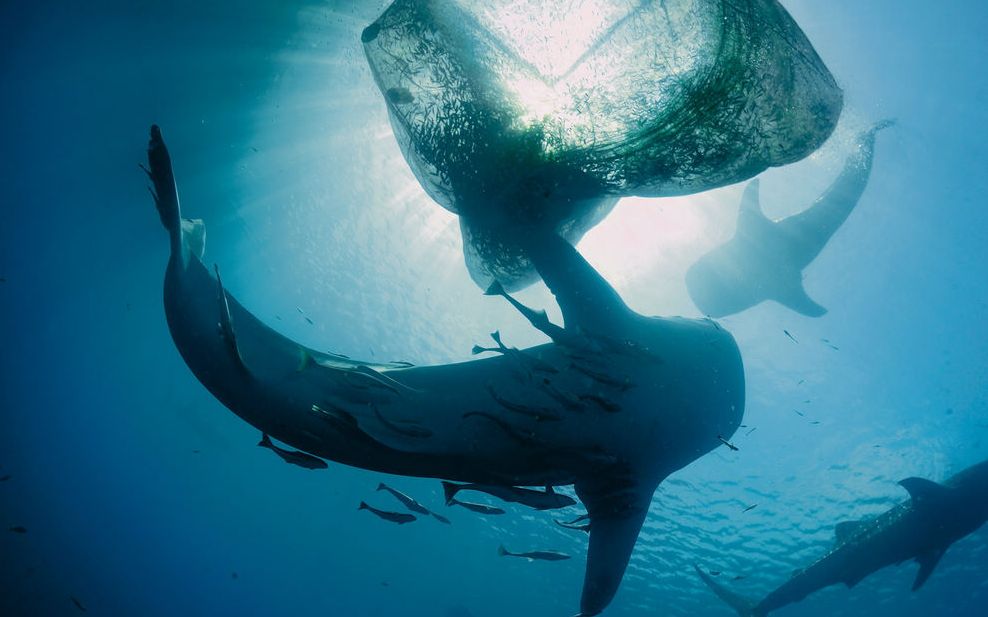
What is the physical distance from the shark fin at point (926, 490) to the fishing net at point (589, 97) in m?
11.9

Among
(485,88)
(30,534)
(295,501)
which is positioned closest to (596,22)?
(485,88)

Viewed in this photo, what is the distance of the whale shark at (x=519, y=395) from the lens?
2.42 m

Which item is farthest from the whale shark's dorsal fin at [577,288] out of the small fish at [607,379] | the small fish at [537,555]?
the small fish at [537,555]

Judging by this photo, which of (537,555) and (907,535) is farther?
(907,535)

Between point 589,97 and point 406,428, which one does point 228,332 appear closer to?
point 406,428

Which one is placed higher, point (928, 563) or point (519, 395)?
point (519, 395)

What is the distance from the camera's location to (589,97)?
3086 mm

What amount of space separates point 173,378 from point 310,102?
24.0 m

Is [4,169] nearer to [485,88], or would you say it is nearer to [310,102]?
[310,102]

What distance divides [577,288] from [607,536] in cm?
199

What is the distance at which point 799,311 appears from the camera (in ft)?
36.7

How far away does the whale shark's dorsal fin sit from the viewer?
3.29 metres

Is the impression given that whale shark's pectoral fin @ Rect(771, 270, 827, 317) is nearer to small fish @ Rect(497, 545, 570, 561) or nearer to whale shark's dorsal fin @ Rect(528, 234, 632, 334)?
small fish @ Rect(497, 545, 570, 561)

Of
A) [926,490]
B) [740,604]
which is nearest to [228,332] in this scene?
[926,490]
